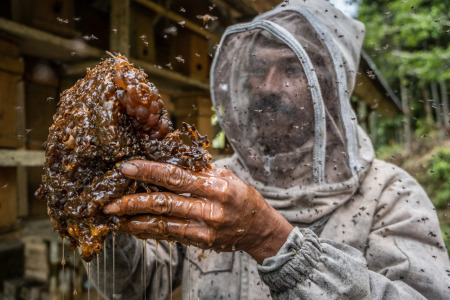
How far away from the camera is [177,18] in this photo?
11.4 ft

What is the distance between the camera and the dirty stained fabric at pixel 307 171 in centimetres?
191

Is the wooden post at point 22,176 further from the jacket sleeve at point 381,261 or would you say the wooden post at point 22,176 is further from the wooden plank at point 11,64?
the jacket sleeve at point 381,261

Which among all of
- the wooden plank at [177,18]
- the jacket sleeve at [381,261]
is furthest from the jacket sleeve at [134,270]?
the wooden plank at [177,18]

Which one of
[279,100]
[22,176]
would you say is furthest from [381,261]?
[22,176]

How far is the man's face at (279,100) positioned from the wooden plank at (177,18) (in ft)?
4.03

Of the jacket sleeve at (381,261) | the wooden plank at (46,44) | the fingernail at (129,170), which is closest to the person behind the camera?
the fingernail at (129,170)

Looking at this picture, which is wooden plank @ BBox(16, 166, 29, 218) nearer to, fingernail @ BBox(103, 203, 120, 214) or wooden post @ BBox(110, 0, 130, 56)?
wooden post @ BBox(110, 0, 130, 56)

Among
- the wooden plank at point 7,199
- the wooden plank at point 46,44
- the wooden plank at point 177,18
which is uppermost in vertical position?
the wooden plank at point 177,18

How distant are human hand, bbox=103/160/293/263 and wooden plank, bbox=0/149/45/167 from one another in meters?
1.46

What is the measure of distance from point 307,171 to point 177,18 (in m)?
2.19

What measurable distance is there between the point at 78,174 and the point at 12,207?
161cm

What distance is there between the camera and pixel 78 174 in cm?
139

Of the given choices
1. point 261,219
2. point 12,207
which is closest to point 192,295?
point 261,219

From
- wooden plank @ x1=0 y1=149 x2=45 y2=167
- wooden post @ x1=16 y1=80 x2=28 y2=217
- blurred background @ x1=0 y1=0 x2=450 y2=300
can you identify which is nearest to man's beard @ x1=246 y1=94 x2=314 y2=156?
blurred background @ x1=0 y1=0 x2=450 y2=300
